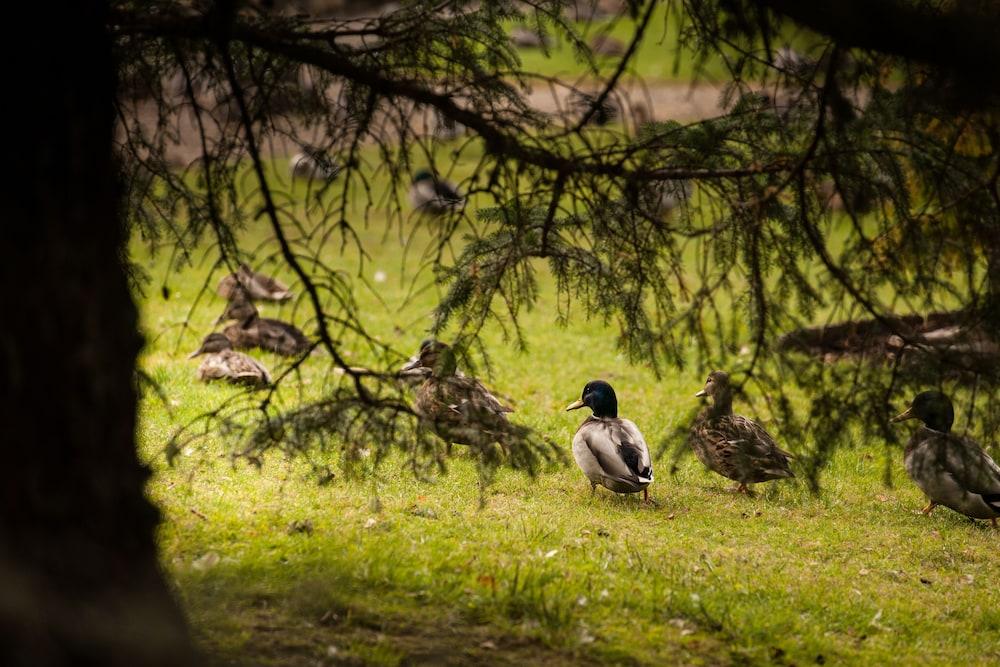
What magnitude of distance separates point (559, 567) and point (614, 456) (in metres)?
1.33

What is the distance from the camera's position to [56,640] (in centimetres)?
296

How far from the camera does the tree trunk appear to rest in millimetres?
3004

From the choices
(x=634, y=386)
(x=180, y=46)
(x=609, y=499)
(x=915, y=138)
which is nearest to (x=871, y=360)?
(x=915, y=138)

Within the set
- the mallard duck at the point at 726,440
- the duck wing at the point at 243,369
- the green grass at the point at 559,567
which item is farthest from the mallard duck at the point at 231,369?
the mallard duck at the point at 726,440

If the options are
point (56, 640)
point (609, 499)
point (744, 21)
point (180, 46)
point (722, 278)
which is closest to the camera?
point (56, 640)

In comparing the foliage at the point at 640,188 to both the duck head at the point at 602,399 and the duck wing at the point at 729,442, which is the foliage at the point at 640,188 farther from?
the duck head at the point at 602,399

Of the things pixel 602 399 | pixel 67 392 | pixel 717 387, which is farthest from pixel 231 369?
pixel 67 392

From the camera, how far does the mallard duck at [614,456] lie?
264 inches

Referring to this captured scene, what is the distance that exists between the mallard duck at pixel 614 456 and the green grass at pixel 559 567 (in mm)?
204

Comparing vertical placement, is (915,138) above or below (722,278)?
A: above

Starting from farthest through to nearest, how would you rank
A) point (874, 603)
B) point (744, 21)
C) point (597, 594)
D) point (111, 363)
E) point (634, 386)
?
point (634, 386) < point (874, 603) < point (597, 594) < point (744, 21) < point (111, 363)

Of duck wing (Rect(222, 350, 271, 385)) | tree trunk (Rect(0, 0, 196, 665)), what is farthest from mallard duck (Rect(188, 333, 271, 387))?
tree trunk (Rect(0, 0, 196, 665))

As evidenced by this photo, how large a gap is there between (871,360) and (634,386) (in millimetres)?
5995

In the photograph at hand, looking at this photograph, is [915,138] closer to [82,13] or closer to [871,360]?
[871,360]
